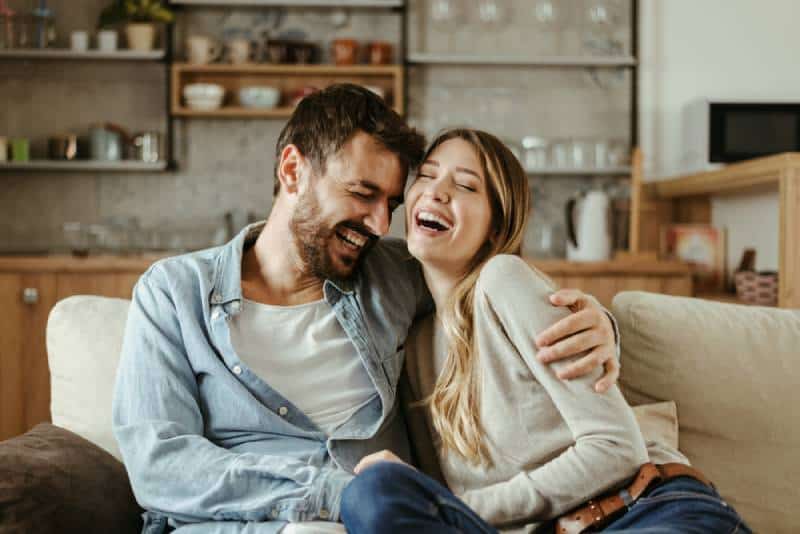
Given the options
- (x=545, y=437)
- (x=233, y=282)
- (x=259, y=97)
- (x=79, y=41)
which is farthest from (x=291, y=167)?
(x=79, y=41)

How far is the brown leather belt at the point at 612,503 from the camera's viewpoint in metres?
1.34

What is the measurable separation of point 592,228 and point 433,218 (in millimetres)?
2233

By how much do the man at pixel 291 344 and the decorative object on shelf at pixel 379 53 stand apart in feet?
7.50

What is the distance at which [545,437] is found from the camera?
4.76ft

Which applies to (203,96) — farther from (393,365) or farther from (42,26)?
(393,365)

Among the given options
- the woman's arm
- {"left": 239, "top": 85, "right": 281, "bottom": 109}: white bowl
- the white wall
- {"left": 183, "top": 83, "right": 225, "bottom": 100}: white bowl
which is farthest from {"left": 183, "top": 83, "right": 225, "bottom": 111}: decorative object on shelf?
the woman's arm

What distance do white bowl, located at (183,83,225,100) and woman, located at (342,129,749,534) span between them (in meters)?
2.44

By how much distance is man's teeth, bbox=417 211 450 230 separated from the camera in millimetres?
1601

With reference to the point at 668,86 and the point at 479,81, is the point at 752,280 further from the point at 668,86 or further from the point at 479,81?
the point at 479,81

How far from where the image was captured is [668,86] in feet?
13.6

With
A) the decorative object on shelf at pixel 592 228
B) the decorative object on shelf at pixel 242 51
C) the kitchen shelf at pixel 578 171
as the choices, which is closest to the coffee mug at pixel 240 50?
the decorative object on shelf at pixel 242 51

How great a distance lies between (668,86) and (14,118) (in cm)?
324

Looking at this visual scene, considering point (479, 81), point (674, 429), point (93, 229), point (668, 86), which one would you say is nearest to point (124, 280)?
point (93, 229)

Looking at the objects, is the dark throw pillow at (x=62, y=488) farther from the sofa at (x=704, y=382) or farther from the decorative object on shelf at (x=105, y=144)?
the decorative object on shelf at (x=105, y=144)
